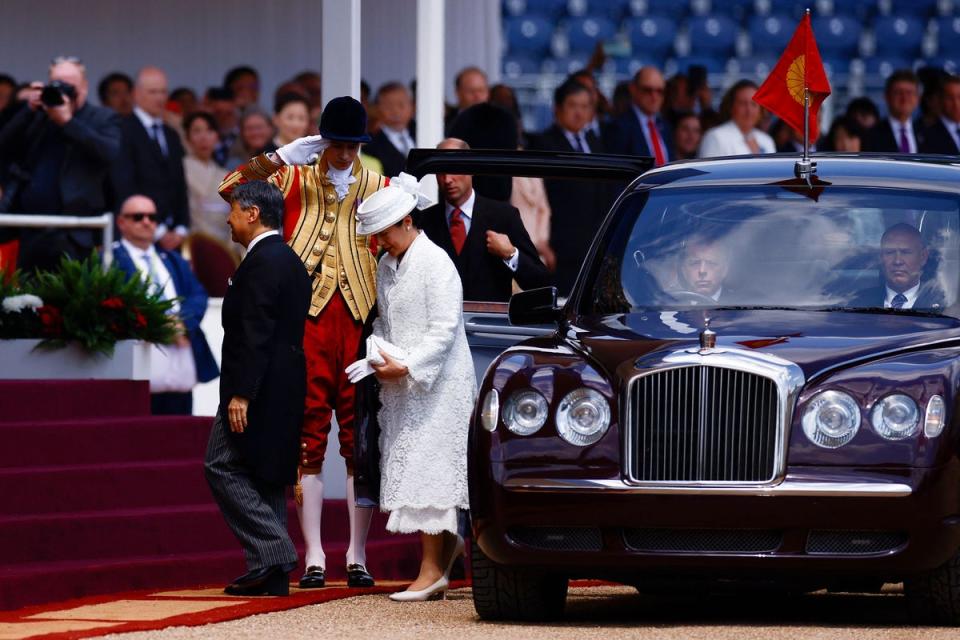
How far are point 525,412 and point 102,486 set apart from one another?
335 centimetres

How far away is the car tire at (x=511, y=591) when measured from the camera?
26.7ft

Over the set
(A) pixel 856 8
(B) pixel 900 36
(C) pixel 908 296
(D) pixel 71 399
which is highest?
(A) pixel 856 8

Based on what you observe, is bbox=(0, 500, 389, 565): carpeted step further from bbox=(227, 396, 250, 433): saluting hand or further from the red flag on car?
the red flag on car

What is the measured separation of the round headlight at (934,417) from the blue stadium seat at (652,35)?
22980mm

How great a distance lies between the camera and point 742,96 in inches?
674

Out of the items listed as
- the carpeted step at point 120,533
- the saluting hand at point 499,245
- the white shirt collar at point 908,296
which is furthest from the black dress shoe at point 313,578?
the white shirt collar at point 908,296

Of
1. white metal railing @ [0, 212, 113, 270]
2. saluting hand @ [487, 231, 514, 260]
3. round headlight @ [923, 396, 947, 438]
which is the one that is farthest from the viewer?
white metal railing @ [0, 212, 113, 270]

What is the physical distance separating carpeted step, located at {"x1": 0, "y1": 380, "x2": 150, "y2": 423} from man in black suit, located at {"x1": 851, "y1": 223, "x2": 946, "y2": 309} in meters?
4.50

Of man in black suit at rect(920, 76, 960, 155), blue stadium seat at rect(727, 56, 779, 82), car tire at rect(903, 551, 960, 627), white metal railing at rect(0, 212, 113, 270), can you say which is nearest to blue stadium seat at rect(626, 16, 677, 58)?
blue stadium seat at rect(727, 56, 779, 82)

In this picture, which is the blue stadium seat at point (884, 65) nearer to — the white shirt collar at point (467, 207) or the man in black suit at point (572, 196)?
the man in black suit at point (572, 196)

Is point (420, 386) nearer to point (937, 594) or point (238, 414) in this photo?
point (238, 414)

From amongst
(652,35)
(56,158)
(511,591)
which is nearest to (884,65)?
(652,35)

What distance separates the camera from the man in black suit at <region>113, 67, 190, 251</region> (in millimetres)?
14930

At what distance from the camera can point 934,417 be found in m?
7.53
